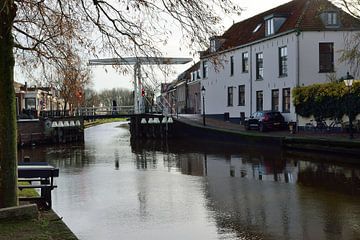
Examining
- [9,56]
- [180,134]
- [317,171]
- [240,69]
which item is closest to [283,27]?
[240,69]

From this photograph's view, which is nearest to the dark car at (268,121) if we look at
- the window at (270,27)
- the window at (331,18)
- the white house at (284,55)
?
the white house at (284,55)

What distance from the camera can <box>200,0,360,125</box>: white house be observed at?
33719mm

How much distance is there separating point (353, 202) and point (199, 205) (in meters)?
3.31

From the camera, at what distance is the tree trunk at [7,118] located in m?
8.05

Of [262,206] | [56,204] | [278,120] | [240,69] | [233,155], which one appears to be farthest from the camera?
[240,69]

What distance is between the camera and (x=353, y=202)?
1086 cm

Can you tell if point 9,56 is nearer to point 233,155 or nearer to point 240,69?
point 233,155

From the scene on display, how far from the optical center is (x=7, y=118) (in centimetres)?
816

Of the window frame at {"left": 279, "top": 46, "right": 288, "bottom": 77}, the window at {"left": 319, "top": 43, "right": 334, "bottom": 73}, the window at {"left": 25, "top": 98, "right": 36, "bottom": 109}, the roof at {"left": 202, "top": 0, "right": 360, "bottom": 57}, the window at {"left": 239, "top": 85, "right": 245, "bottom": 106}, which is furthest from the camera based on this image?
the window at {"left": 25, "top": 98, "right": 36, "bottom": 109}

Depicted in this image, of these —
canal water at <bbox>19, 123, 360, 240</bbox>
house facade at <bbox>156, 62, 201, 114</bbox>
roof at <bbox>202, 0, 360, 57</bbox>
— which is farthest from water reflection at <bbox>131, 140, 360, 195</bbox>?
house facade at <bbox>156, 62, 201, 114</bbox>

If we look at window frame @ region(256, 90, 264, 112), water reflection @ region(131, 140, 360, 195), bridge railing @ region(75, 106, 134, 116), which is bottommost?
water reflection @ region(131, 140, 360, 195)

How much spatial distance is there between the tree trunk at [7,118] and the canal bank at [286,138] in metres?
16.3

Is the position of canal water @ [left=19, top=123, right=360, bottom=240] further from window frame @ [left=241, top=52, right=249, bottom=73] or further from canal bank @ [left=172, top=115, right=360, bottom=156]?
window frame @ [left=241, top=52, right=249, bottom=73]

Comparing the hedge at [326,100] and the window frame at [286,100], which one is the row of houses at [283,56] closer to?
the window frame at [286,100]
